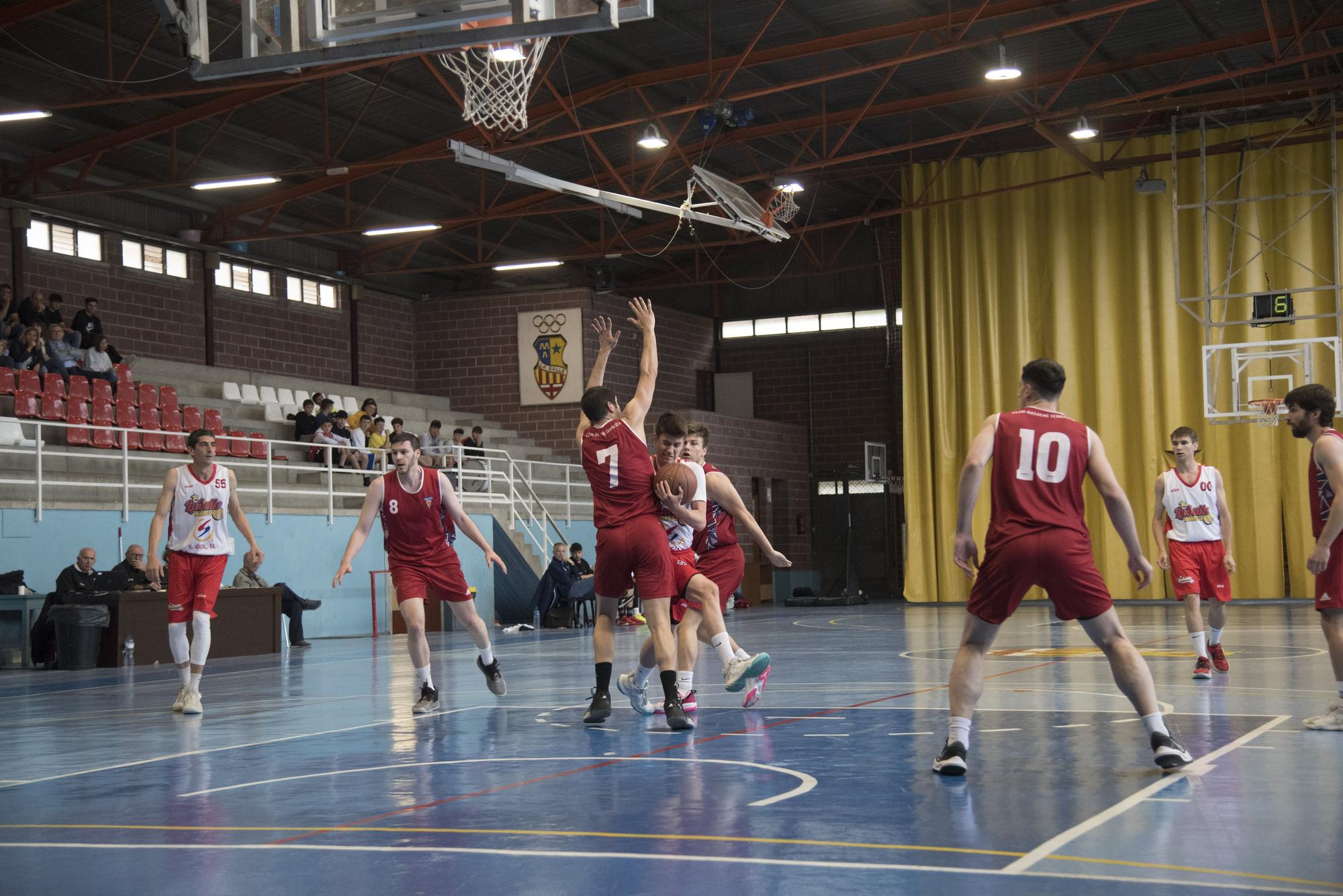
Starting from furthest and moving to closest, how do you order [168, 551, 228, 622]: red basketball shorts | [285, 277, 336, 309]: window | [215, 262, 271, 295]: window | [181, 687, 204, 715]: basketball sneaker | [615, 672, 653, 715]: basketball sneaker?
1. [285, 277, 336, 309]: window
2. [215, 262, 271, 295]: window
3. [168, 551, 228, 622]: red basketball shorts
4. [181, 687, 204, 715]: basketball sneaker
5. [615, 672, 653, 715]: basketball sneaker

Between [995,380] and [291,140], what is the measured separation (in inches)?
604

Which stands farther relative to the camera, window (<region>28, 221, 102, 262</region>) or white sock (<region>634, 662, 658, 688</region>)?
window (<region>28, 221, 102, 262</region>)

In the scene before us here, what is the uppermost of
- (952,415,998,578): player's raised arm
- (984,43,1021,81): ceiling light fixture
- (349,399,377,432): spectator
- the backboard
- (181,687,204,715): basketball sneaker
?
(984,43,1021,81): ceiling light fixture

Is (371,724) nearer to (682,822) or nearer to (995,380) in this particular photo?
(682,822)

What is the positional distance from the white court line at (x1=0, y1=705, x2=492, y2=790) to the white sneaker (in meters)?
5.48

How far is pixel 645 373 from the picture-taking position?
8.80 metres

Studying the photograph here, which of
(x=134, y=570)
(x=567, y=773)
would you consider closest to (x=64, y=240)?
(x=134, y=570)

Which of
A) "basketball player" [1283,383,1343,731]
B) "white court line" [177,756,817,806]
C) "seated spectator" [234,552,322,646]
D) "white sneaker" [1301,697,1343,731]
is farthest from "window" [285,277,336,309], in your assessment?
"white sneaker" [1301,697,1343,731]

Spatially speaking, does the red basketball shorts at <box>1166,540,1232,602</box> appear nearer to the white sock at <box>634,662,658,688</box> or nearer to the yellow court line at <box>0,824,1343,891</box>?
the white sock at <box>634,662,658,688</box>

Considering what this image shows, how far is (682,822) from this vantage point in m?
5.48

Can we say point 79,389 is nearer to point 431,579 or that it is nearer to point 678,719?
point 431,579

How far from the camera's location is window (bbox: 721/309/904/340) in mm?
37062

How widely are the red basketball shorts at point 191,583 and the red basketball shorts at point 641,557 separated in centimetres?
385

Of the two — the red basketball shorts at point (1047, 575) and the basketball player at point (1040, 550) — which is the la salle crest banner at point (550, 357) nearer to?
the basketball player at point (1040, 550)
